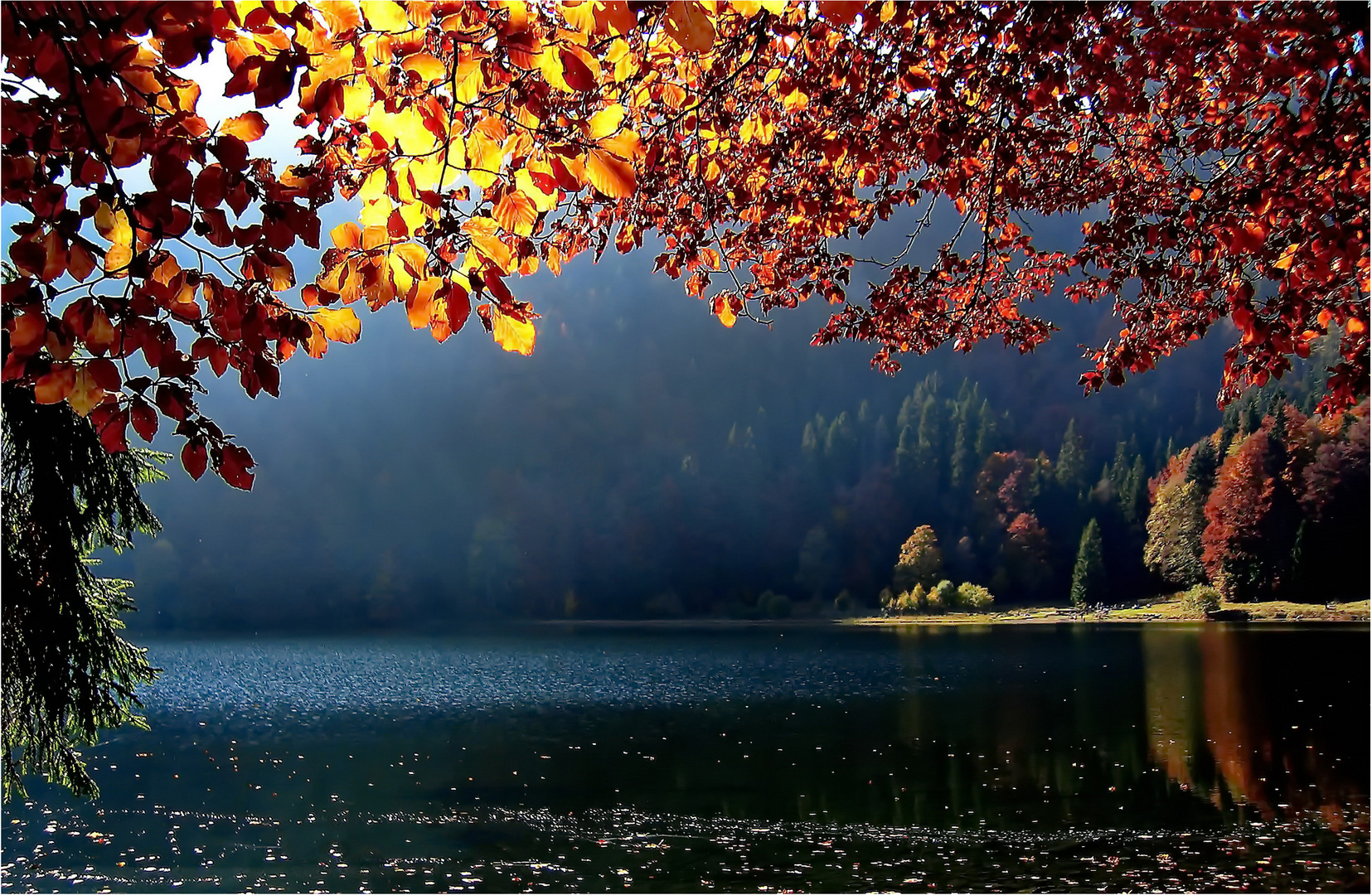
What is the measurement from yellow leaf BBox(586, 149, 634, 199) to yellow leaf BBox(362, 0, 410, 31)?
0.46 m

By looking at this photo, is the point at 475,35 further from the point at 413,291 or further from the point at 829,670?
the point at 829,670

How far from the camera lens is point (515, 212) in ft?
6.90

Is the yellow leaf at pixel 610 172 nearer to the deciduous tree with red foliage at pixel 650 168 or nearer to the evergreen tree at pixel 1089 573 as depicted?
the deciduous tree with red foliage at pixel 650 168

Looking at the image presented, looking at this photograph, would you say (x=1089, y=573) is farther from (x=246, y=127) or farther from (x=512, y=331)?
(x=246, y=127)

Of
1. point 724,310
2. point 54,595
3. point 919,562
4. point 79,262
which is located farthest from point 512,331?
point 919,562

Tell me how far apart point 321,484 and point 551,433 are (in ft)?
91.4

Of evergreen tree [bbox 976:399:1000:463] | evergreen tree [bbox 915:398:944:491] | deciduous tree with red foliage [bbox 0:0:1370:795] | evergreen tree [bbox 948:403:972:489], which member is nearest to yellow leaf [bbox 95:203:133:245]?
deciduous tree with red foliage [bbox 0:0:1370:795]

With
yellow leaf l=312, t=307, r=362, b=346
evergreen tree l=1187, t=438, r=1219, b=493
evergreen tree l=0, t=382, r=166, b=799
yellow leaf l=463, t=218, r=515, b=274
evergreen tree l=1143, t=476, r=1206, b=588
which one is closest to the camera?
yellow leaf l=463, t=218, r=515, b=274

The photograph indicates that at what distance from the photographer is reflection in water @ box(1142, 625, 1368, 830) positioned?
1291 centimetres

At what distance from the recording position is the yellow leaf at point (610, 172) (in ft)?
6.31

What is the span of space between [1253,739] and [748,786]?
382 inches

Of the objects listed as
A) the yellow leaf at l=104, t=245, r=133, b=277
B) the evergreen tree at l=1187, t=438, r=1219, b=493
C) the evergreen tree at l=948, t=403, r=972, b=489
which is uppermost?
the evergreen tree at l=948, t=403, r=972, b=489

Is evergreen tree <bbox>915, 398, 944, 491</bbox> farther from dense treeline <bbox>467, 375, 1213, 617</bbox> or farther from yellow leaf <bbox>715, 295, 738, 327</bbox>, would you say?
yellow leaf <bbox>715, 295, 738, 327</bbox>

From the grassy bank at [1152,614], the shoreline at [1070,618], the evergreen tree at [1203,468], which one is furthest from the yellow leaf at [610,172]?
the evergreen tree at [1203,468]
